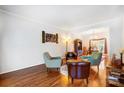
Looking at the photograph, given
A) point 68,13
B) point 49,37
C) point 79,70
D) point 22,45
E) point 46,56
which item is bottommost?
point 79,70

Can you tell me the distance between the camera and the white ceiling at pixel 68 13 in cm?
249

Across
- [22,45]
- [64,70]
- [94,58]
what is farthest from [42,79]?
[94,58]

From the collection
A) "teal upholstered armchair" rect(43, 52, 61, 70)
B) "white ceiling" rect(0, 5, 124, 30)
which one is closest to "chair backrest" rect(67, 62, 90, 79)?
"teal upholstered armchair" rect(43, 52, 61, 70)

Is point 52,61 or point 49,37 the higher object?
point 49,37

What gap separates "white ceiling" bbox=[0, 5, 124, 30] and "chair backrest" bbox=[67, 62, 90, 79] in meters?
0.90

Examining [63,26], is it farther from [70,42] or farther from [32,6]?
[32,6]

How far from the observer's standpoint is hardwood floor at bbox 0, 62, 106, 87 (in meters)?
2.55

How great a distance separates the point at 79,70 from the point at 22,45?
56.5 inches

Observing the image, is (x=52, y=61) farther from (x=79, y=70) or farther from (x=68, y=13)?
(x=68, y=13)

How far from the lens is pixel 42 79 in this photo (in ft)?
9.11

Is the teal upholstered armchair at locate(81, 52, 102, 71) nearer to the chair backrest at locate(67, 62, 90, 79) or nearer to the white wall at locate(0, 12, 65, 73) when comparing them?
the chair backrest at locate(67, 62, 90, 79)

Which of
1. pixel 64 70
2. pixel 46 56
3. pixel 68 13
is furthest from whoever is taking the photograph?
pixel 64 70
